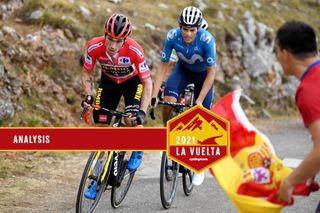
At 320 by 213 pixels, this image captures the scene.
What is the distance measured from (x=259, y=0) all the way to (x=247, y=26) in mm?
3685

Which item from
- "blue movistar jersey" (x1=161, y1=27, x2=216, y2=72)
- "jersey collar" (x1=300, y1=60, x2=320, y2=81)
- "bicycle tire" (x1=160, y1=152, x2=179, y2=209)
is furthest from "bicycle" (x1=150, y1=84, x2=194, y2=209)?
"jersey collar" (x1=300, y1=60, x2=320, y2=81)

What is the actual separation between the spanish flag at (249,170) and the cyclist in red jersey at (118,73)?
2.77 metres

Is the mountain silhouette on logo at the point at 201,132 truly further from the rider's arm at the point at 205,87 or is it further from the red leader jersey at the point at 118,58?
the red leader jersey at the point at 118,58

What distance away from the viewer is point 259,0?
74.1 feet

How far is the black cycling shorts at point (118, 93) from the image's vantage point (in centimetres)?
791

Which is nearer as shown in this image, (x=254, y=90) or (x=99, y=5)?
(x=99, y=5)

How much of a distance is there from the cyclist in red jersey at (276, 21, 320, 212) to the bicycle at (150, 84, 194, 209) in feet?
12.8

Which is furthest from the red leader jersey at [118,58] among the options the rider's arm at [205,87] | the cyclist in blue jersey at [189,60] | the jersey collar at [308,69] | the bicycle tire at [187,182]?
the jersey collar at [308,69]

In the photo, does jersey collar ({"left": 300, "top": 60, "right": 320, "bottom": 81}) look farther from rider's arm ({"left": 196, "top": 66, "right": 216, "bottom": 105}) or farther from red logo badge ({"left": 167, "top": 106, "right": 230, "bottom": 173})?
rider's arm ({"left": 196, "top": 66, "right": 216, "bottom": 105})

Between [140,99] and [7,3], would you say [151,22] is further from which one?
[140,99]

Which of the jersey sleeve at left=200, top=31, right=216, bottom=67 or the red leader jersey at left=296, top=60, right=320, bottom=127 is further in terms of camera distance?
the jersey sleeve at left=200, top=31, right=216, bottom=67

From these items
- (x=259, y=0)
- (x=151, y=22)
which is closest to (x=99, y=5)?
(x=151, y=22)

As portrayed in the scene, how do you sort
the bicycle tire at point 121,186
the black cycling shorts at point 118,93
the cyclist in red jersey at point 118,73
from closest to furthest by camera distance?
the cyclist in red jersey at point 118,73, the bicycle tire at point 121,186, the black cycling shorts at point 118,93

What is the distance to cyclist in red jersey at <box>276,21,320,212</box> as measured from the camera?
3717mm
